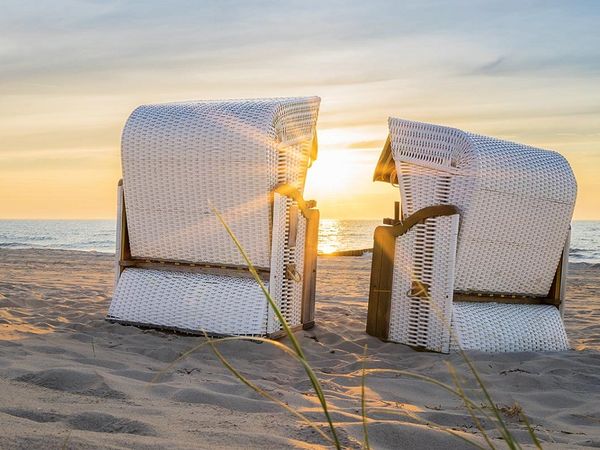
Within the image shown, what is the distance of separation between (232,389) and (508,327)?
2.74 metres

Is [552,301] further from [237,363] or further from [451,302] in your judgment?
[237,363]

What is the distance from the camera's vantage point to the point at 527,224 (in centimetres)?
541

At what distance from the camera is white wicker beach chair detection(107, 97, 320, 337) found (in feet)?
16.7

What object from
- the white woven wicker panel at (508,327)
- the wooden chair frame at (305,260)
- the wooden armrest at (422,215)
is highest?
the wooden armrest at (422,215)

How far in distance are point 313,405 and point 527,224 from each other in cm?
297

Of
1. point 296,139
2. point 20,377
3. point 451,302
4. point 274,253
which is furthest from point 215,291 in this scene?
point 20,377

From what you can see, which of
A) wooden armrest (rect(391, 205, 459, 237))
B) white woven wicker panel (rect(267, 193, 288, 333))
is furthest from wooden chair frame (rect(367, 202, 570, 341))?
white woven wicker panel (rect(267, 193, 288, 333))

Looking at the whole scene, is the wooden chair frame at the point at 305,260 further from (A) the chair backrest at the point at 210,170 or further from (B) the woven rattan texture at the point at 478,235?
(B) the woven rattan texture at the point at 478,235

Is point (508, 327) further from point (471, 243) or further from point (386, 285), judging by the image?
point (386, 285)

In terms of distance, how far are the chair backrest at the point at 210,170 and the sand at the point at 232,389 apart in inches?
30.4

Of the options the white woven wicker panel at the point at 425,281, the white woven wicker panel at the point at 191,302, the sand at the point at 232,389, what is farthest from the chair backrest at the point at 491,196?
the white woven wicker panel at the point at 191,302

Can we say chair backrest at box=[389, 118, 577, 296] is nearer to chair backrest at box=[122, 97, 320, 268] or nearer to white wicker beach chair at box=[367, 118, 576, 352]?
white wicker beach chair at box=[367, 118, 576, 352]

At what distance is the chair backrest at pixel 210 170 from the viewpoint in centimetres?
510

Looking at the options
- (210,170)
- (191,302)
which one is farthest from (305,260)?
(210,170)
